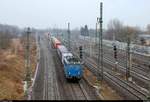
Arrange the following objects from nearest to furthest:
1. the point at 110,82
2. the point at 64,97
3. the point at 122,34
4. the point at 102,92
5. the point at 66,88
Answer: the point at 64,97 < the point at 102,92 < the point at 66,88 < the point at 110,82 < the point at 122,34

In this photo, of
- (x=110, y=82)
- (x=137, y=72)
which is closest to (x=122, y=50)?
(x=137, y=72)

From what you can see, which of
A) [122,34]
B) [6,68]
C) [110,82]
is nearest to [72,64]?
[110,82]

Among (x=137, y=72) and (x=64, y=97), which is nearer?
(x=64, y=97)

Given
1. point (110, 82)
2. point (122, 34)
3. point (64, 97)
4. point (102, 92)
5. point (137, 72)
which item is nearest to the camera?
point (64, 97)

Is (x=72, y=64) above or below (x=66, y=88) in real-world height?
above

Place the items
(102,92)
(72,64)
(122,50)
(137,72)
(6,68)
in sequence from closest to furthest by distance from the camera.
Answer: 1. (102,92)
2. (72,64)
3. (6,68)
4. (137,72)
5. (122,50)

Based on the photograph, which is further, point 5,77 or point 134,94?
point 5,77

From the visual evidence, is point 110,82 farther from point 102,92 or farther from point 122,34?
point 122,34

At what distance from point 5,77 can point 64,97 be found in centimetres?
1248

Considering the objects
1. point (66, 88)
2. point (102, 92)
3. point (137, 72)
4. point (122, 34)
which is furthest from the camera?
point (122, 34)

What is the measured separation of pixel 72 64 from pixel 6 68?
13044 millimetres

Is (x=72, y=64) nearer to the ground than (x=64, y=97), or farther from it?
farther from it

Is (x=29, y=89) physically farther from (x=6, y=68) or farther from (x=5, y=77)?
(x=6, y=68)

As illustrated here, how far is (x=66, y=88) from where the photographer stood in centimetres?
3688
